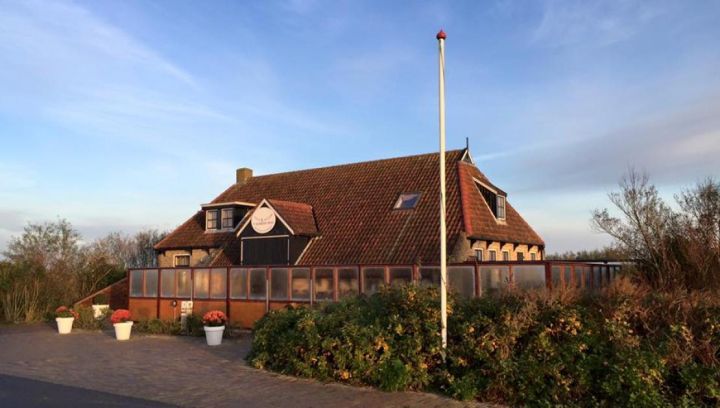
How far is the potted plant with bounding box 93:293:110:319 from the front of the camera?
24.1 m

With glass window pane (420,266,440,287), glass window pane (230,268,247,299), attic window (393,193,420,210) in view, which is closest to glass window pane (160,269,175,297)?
glass window pane (230,268,247,299)

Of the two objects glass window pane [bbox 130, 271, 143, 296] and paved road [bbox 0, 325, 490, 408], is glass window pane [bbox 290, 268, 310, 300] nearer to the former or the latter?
paved road [bbox 0, 325, 490, 408]

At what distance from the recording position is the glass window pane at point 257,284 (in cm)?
2150

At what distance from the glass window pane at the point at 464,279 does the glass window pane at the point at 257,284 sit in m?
6.87

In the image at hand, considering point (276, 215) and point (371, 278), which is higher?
point (276, 215)

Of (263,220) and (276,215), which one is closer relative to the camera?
(276,215)

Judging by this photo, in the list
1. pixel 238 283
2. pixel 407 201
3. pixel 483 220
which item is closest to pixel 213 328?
pixel 238 283

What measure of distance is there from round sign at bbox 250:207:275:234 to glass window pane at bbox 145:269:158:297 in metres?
4.34

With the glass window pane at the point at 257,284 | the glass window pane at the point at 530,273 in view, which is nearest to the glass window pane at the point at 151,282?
the glass window pane at the point at 257,284

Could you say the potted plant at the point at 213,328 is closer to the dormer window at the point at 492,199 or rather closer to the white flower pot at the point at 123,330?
the white flower pot at the point at 123,330

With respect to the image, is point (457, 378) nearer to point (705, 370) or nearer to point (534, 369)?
point (534, 369)

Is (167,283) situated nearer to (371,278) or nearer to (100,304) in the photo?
(100,304)

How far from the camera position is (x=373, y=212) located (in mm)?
25891

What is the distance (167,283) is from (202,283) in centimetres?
193
